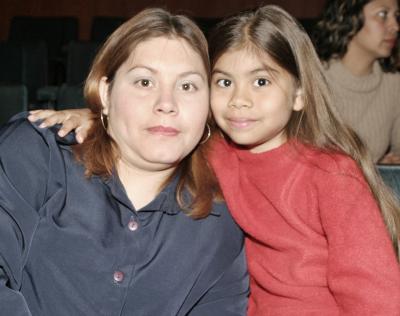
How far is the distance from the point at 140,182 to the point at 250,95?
293mm

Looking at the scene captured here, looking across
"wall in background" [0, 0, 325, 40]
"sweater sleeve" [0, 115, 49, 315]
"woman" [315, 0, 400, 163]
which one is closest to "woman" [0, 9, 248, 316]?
"sweater sleeve" [0, 115, 49, 315]

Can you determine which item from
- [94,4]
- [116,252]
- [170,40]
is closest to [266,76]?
[170,40]

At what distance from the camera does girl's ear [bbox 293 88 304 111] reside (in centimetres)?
126

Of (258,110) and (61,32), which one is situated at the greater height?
(258,110)

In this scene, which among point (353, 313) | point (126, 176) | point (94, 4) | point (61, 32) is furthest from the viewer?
point (94, 4)

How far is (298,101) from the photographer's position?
1.27 metres

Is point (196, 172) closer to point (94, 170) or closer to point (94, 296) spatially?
point (94, 170)

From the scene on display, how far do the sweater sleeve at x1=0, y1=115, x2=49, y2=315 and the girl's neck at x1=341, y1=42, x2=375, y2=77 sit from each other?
1513 mm

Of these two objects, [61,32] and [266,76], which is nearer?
[266,76]

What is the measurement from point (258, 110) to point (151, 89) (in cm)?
24

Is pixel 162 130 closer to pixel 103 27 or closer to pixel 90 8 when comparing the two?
pixel 103 27

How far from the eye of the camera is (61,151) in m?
1.12

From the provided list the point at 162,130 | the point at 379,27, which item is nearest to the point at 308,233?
the point at 162,130

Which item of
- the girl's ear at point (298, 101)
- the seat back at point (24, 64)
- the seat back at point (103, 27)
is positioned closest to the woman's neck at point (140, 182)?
the girl's ear at point (298, 101)
